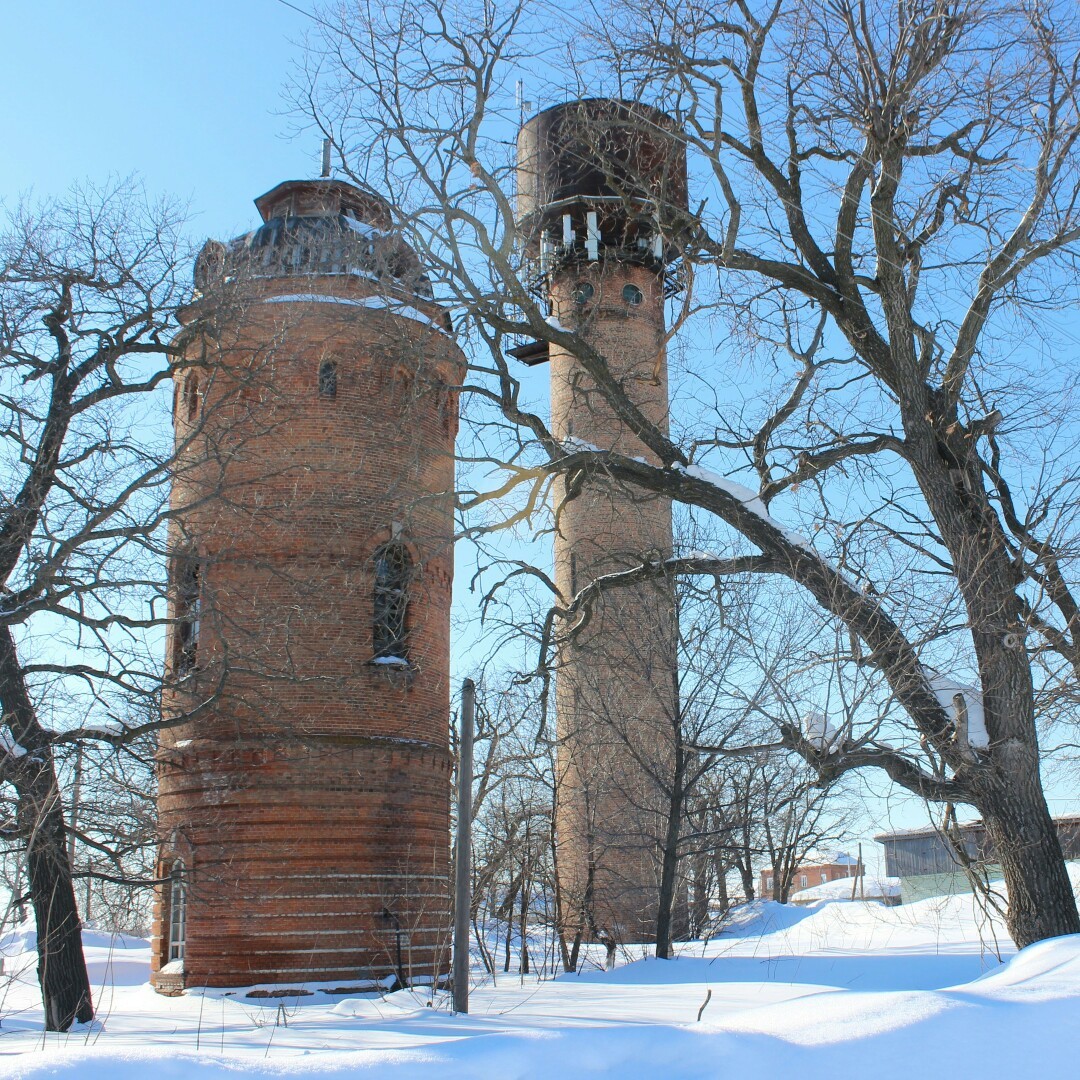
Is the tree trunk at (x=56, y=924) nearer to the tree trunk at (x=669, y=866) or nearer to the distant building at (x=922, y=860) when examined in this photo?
the tree trunk at (x=669, y=866)

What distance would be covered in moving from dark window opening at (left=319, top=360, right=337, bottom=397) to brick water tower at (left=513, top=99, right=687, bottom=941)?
3341mm

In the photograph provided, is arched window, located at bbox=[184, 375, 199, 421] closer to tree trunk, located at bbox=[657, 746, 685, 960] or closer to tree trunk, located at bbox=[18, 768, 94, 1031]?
tree trunk, located at bbox=[18, 768, 94, 1031]

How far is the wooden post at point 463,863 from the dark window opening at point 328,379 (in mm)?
7935

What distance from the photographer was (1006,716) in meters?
8.58

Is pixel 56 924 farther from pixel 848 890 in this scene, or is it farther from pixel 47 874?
pixel 848 890

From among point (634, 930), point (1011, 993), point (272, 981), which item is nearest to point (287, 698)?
point (272, 981)

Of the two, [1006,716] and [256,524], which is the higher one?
[256,524]

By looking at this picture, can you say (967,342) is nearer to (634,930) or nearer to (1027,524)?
(1027,524)

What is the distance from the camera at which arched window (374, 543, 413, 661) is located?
1608 cm

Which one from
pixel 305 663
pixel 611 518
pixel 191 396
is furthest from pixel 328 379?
pixel 611 518

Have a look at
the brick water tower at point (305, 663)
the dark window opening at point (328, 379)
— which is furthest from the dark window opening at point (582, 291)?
the dark window opening at point (328, 379)

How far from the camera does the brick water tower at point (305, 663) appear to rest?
577 inches

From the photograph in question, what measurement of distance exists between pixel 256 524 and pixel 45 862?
5.88 metres

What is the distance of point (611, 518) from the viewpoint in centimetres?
2612
